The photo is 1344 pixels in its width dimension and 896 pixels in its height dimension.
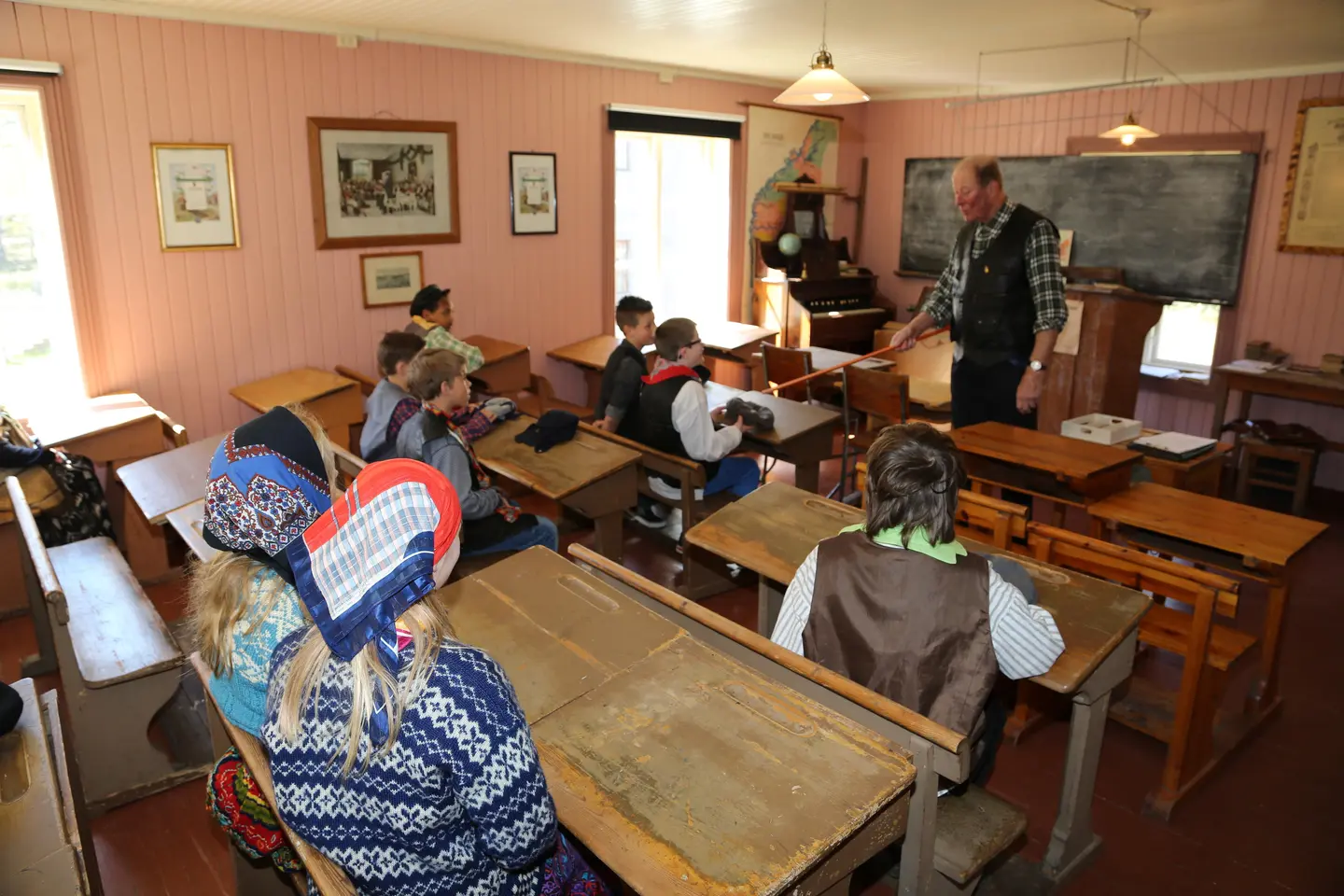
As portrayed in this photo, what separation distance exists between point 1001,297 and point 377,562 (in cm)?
316

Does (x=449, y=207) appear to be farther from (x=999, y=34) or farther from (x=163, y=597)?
(x=999, y=34)

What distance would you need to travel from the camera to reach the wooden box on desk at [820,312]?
7.26 meters

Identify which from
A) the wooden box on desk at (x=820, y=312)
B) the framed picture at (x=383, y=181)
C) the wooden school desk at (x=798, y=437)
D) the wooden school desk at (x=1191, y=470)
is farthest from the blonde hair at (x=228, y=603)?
the wooden box on desk at (x=820, y=312)

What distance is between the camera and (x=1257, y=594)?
4.07 metres

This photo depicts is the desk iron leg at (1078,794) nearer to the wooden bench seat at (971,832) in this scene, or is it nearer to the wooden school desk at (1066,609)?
the wooden school desk at (1066,609)

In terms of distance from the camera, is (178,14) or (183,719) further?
(178,14)

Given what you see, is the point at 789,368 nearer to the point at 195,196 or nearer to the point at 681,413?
the point at 681,413

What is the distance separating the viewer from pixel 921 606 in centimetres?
176

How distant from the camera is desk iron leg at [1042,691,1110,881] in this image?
214 centimetres

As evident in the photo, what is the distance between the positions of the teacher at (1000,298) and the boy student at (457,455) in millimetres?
1936

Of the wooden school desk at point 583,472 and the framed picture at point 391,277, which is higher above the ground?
the framed picture at point 391,277

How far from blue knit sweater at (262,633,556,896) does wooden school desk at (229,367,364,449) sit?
362cm

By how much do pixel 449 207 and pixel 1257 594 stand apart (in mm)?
4770

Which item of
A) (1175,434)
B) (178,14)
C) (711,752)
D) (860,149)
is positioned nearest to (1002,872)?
(711,752)
